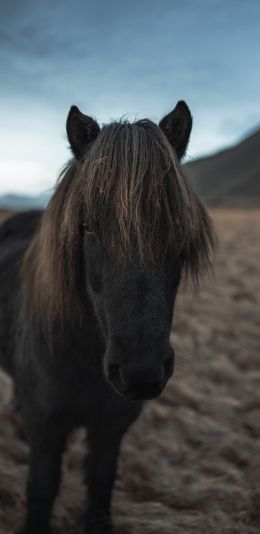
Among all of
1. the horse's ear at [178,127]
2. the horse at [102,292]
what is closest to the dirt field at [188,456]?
the horse at [102,292]

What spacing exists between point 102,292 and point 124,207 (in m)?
0.36

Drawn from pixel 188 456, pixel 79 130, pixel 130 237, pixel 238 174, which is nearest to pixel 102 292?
pixel 130 237

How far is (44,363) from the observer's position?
232 cm

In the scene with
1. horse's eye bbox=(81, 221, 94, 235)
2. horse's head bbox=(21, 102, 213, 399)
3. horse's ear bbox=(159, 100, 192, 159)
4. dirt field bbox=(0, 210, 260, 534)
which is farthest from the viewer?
dirt field bbox=(0, 210, 260, 534)

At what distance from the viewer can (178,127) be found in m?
2.02

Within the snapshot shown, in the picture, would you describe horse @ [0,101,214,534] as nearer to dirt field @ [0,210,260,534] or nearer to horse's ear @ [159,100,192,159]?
horse's ear @ [159,100,192,159]

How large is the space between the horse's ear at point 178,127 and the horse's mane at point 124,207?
0.27ft

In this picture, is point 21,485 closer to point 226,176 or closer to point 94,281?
point 94,281

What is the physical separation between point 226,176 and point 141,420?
172635 mm

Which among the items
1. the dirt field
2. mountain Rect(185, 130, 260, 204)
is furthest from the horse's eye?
mountain Rect(185, 130, 260, 204)

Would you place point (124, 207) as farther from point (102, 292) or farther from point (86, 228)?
point (102, 292)

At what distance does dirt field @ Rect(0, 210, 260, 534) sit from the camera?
2676 mm

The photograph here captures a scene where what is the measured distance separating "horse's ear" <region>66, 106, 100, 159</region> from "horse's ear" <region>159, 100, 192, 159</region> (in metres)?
0.31

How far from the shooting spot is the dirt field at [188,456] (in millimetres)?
2676
